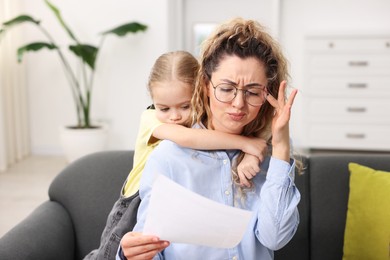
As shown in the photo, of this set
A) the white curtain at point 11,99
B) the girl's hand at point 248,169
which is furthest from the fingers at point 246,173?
the white curtain at point 11,99

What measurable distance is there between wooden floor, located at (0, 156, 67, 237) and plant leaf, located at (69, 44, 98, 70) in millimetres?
978

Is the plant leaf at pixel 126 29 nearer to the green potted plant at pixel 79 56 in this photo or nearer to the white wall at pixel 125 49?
the green potted plant at pixel 79 56

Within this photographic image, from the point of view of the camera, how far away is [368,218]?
5.40ft

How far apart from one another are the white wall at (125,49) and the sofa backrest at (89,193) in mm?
2900

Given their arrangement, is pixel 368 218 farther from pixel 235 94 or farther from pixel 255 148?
pixel 235 94

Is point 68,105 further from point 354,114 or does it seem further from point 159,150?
point 159,150

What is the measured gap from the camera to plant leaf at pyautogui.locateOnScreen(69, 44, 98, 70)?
430 cm

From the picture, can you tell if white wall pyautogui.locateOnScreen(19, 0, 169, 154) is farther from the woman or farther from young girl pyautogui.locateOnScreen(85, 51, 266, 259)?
the woman

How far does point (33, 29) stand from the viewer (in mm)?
4805

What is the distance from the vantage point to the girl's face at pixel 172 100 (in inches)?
57.4

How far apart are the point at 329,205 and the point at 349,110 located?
3.10m

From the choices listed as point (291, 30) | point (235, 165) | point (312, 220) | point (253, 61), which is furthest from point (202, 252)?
point (291, 30)

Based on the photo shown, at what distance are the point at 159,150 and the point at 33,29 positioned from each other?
3925 mm

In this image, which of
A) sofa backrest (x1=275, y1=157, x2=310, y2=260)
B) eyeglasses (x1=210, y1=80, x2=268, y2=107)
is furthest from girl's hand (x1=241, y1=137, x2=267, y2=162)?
sofa backrest (x1=275, y1=157, x2=310, y2=260)
